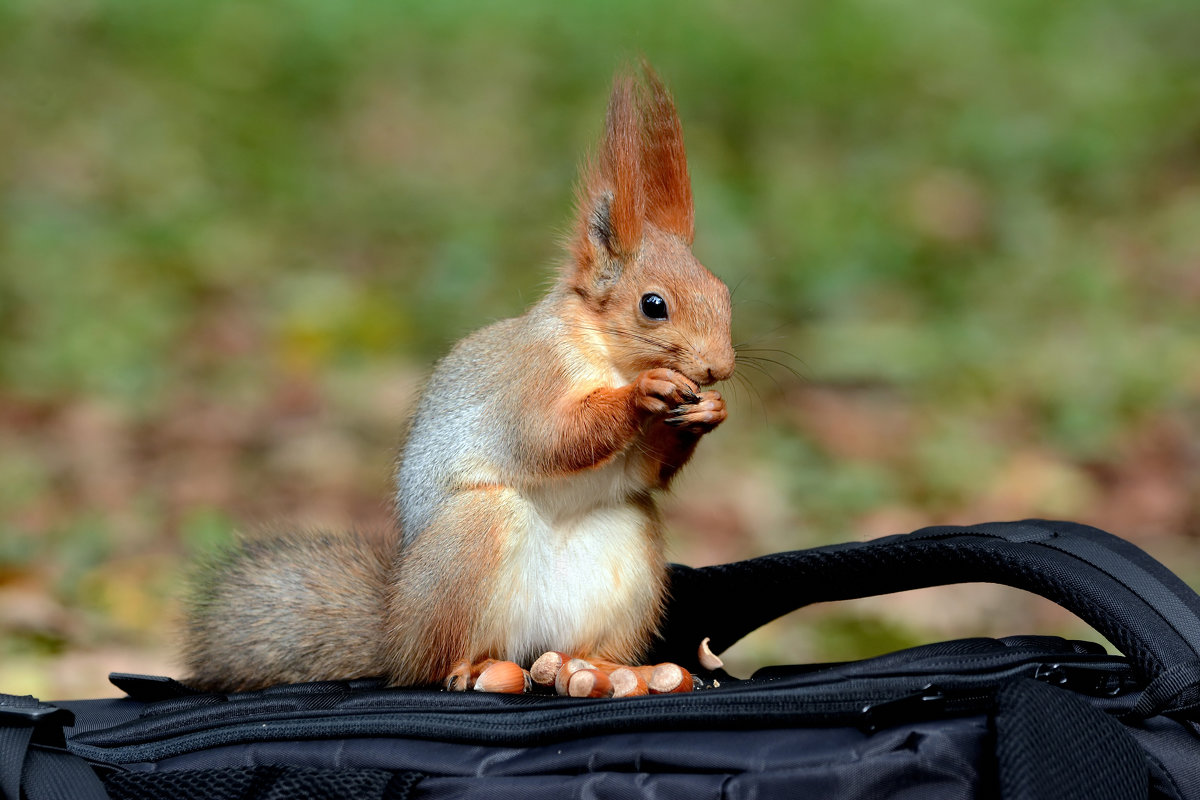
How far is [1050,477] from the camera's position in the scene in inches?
106

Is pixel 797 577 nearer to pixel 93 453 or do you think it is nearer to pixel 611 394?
pixel 611 394

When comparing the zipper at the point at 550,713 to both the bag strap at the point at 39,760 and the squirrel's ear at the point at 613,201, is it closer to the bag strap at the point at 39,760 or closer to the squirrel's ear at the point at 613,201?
the bag strap at the point at 39,760

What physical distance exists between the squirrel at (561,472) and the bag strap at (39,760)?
36 centimetres

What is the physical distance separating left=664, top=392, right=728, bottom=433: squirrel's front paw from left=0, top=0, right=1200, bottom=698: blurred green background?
40cm

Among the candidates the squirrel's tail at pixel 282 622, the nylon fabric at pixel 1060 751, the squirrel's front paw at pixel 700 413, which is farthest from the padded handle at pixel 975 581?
the squirrel's tail at pixel 282 622

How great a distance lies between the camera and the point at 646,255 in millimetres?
1295

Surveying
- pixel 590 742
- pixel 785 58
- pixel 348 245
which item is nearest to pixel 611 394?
pixel 590 742

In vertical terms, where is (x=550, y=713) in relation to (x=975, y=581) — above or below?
below

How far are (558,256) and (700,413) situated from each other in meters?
0.98

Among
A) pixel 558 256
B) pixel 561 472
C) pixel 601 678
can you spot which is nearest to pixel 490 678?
pixel 601 678

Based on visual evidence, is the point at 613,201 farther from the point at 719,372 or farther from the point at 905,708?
the point at 905,708

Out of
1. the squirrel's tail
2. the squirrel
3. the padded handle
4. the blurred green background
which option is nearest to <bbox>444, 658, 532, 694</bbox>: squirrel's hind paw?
the squirrel

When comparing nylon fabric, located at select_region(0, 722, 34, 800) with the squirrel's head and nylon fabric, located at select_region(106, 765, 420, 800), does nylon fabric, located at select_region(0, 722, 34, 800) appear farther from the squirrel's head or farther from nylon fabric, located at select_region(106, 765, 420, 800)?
the squirrel's head

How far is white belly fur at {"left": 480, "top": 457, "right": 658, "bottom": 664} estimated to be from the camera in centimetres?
127
